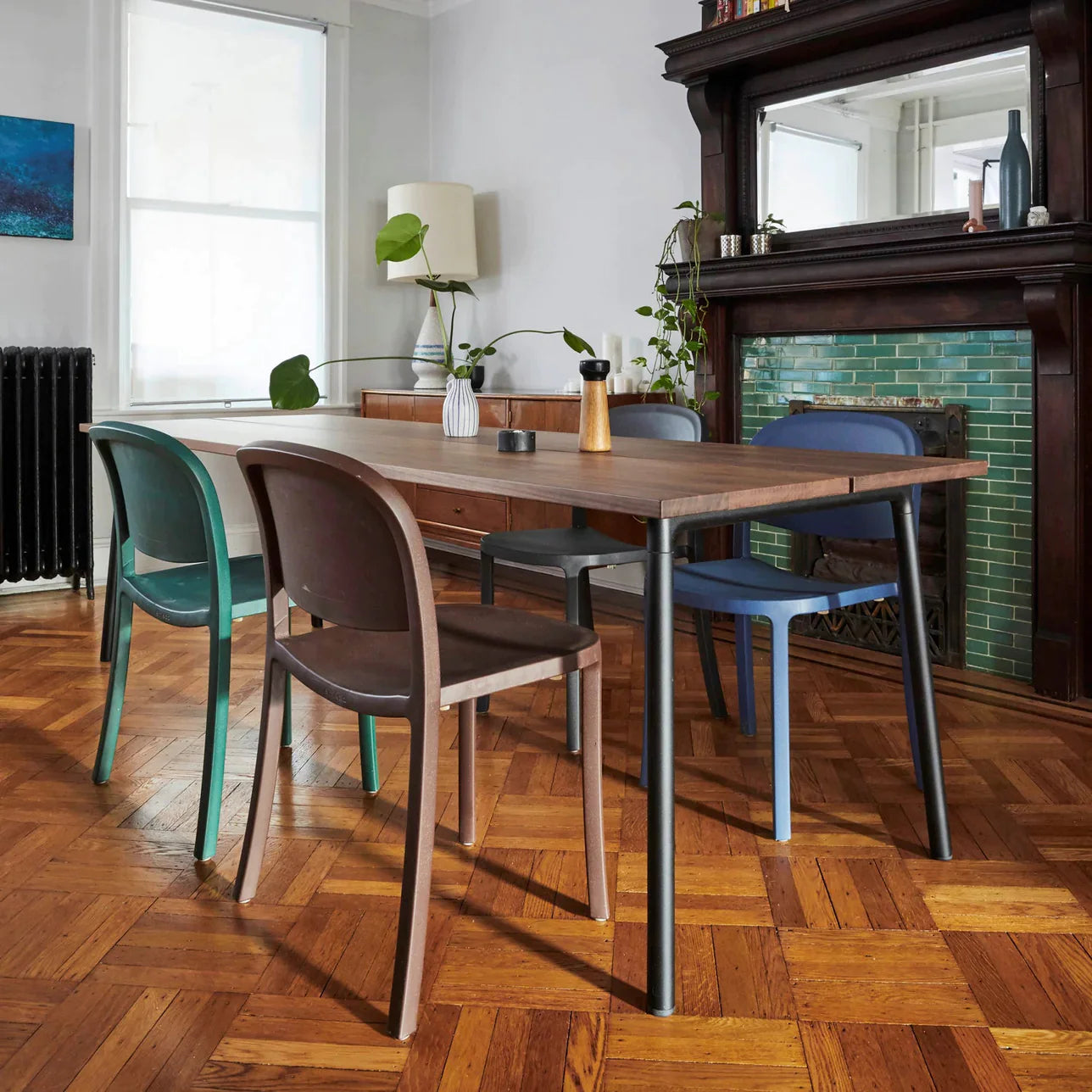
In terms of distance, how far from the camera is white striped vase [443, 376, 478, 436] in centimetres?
298

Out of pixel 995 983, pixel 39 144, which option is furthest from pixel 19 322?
pixel 995 983

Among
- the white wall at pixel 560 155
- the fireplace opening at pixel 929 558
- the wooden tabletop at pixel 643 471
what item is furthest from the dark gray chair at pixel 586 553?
the white wall at pixel 560 155

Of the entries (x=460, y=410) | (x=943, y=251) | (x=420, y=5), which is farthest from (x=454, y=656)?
(x=420, y=5)

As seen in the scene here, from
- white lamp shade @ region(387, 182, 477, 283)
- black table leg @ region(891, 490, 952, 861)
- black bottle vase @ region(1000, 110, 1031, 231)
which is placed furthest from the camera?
white lamp shade @ region(387, 182, 477, 283)

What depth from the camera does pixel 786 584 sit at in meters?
2.62

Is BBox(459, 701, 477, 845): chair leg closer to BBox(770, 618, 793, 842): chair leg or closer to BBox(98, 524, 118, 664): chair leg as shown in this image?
BBox(770, 618, 793, 842): chair leg

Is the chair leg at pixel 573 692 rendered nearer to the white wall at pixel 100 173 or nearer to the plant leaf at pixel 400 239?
the plant leaf at pixel 400 239

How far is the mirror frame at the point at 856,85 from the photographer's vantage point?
131 inches

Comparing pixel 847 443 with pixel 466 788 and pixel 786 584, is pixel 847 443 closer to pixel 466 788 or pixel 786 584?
pixel 786 584

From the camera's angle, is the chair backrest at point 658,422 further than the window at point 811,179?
No

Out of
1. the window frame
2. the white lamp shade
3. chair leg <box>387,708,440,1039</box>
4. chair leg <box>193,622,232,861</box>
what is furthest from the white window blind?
chair leg <box>387,708,440,1039</box>

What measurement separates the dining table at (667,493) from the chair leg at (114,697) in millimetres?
449

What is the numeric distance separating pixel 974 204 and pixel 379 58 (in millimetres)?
3486

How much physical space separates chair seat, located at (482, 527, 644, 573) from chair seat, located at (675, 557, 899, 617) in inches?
7.7
